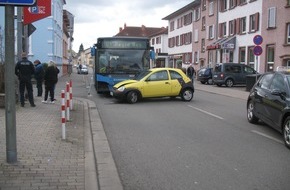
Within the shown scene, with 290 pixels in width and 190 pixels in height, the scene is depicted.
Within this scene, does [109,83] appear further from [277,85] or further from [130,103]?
[277,85]

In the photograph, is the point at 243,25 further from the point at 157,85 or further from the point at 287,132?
the point at 287,132

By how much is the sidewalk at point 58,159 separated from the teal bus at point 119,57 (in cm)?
916

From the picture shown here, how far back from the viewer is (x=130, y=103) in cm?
1719

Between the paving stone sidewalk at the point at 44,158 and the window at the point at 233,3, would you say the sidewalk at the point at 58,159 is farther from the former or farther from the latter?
the window at the point at 233,3

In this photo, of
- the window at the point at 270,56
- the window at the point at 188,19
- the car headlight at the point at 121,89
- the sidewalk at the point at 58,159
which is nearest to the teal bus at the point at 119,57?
the car headlight at the point at 121,89

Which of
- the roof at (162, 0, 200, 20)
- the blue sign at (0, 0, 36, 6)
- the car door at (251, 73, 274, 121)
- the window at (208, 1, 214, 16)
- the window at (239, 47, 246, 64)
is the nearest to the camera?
→ the blue sign at (0, 0, 36, 6)

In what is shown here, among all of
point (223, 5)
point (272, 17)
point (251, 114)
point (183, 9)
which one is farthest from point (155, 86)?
point (183, 9)

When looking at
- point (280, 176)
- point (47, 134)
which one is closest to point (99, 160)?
point (47, 134)

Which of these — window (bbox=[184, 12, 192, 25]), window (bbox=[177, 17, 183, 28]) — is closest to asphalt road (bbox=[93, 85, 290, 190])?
window (bbox=[184, 12, 192, 25])

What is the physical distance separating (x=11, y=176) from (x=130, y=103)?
11.7 metres

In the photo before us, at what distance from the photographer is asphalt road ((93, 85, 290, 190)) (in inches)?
234

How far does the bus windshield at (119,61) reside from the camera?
1998 cm

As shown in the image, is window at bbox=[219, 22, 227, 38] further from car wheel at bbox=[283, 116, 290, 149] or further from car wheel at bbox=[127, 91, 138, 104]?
car wheel at bbox=[283, 116, 290, 149]

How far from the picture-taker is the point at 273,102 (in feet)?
31.1
